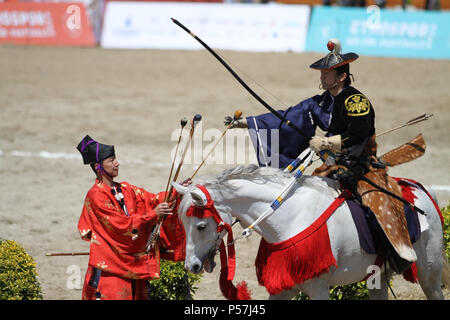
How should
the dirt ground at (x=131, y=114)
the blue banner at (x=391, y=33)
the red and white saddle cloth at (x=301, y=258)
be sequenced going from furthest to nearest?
the blue banner at (x=391, y=33)
the dirt ground at (x=131, y=114)
the red and white saddle cloth at (x=301, y=258)

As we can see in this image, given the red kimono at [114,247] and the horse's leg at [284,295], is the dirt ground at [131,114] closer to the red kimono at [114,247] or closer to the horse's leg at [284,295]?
the horse's leg at [284,295]

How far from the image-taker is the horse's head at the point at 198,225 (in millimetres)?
4699

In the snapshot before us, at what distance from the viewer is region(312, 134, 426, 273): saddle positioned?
16.4 ft

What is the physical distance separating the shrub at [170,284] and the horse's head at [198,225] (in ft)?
4.44

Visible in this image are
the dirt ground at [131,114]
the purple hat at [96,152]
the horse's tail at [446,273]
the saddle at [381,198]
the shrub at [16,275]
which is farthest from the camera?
the dirt ground at [131,114]

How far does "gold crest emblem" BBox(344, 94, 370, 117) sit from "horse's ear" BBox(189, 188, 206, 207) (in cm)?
143

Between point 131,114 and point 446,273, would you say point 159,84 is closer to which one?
point 131,114

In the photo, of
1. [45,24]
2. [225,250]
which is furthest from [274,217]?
[45,24]

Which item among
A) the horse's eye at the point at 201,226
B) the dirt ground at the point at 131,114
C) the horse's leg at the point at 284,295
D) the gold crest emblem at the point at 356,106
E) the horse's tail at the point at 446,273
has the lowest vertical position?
A: the dirt ground at the point at 131,114

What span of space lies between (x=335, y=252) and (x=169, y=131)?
9.27 m

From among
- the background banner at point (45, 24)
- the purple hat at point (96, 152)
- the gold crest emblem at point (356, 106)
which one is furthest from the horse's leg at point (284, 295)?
the background banner at point (45, 24)

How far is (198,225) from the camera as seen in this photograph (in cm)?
471
